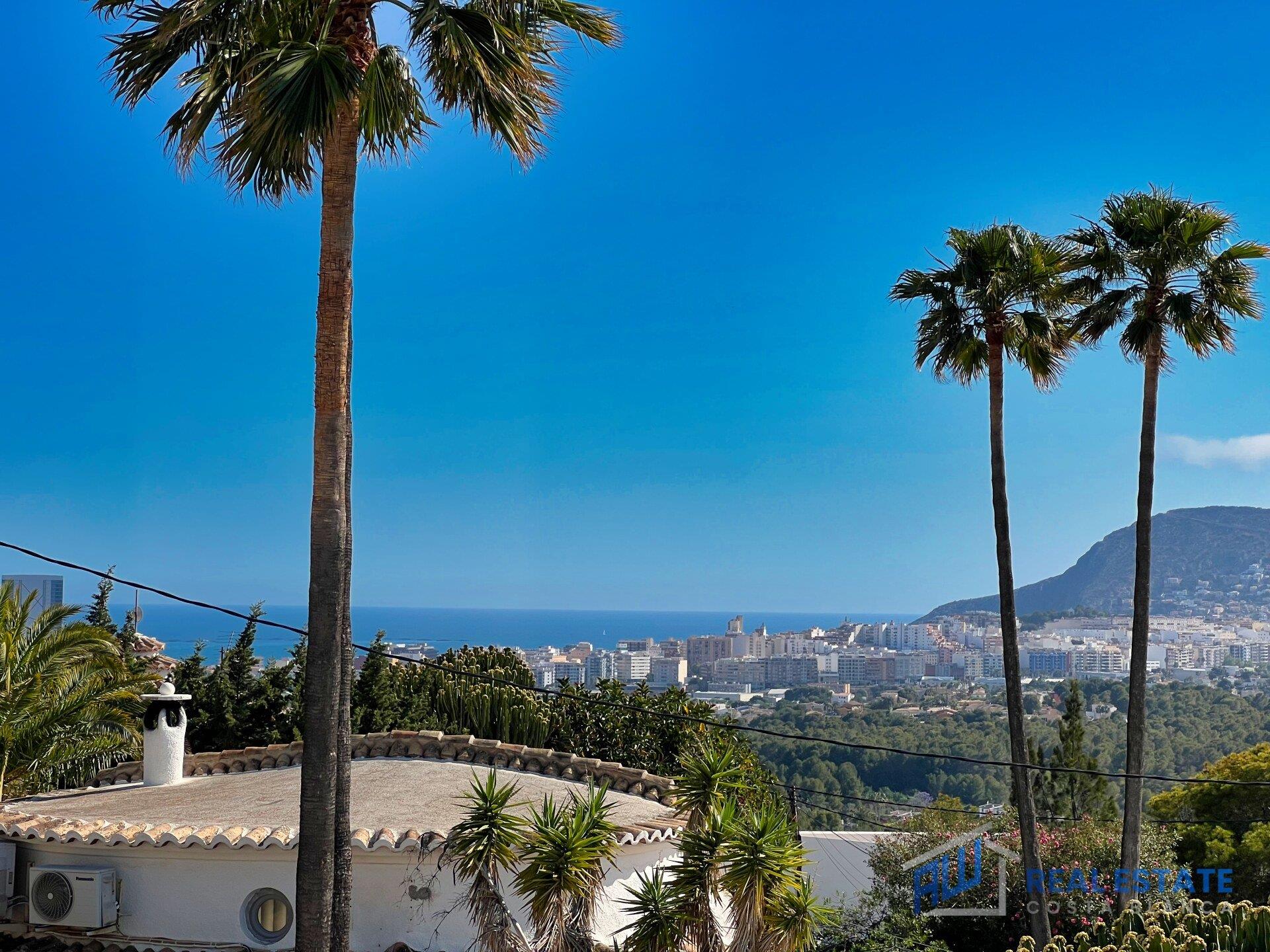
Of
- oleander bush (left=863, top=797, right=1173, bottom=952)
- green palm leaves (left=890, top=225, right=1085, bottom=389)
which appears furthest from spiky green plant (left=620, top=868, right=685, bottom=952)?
green palm leaves (left=890, top=225, right=1085, bottom=389)

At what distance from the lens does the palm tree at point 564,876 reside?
26.1 feet

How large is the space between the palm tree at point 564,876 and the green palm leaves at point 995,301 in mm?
12797

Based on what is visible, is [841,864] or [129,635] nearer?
[841,864]

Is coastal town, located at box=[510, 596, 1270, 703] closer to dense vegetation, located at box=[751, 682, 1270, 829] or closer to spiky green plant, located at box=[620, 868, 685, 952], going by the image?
dense vegetation, located at box=[751, 682, 1270, 829]

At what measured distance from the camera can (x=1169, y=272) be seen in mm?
17844

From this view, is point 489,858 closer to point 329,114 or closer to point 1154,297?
point 329,114

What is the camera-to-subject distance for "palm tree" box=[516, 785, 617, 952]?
7.96 metres

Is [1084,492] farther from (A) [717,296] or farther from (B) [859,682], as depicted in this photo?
(A) [717,296]

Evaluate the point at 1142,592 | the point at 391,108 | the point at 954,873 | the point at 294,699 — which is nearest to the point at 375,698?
the point at 294,699

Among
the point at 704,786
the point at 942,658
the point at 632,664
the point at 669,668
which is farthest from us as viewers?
the point at 632,664

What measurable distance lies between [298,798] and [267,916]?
166 centimetres

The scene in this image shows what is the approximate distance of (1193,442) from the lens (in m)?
136

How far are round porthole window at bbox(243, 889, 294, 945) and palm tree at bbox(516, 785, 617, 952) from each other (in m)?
2.47

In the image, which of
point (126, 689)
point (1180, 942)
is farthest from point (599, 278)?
point (1180, 942)
